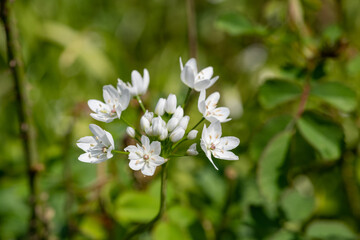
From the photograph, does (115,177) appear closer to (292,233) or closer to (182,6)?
(292,233)

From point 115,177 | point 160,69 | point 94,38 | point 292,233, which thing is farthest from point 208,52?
point 292,233

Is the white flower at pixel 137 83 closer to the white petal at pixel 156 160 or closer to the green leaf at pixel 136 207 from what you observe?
the white petal at pixel 156 160

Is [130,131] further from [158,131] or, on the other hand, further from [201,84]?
[201,84]

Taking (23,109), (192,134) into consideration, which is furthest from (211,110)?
(23,109)

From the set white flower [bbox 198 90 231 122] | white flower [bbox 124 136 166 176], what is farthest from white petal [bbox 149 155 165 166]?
white flower [bbox 198 90 231 122]

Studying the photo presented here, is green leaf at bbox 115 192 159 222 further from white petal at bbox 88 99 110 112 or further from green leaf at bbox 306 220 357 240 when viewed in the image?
green leaf at bbox 306 220 357 240

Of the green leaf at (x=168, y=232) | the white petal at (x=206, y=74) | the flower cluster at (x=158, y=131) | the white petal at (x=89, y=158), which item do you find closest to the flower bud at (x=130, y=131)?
the flower cluster at (x=158, y=131)
